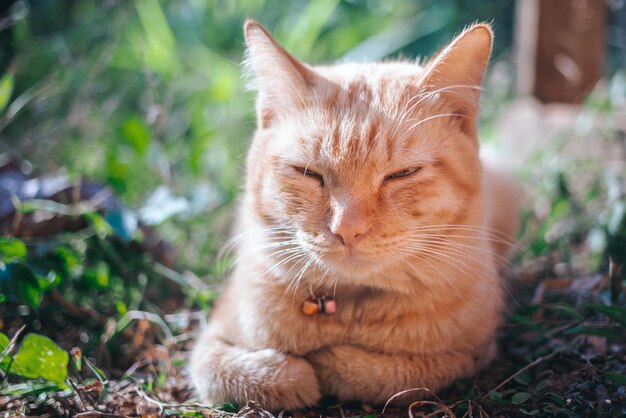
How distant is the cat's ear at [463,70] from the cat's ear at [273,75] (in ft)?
1.24

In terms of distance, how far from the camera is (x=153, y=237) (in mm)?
2621

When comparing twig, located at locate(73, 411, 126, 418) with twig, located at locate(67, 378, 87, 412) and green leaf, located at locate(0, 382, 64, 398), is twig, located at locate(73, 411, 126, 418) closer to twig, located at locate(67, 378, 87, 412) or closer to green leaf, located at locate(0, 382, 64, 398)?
twig, located at locate(67, 378, 87, 412)

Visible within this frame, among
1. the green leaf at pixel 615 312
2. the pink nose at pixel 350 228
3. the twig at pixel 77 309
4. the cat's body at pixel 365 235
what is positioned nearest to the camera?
the pink nose at pixel 350 228

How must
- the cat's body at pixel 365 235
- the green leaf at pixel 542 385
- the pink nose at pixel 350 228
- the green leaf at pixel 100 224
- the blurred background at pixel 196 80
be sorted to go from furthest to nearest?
the blurred background at pixel 196 80 < the green leaf at pixel 100 224 < the green leaf at pixel 542 385 < the cat's body at pixel 365 235 < the pink nose at pixel 350 228

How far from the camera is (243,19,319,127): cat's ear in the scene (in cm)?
180

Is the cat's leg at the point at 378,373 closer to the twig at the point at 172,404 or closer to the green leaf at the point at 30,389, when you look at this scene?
the twig at the point at 172,404

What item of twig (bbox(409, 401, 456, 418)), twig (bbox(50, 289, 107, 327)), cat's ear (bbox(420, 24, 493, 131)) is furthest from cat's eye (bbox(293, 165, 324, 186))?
twig (bbox(50, 289, 107, 327))

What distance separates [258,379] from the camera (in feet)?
5.59

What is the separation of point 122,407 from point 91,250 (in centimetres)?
80

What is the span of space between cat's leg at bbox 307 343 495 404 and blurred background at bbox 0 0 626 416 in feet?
0.51

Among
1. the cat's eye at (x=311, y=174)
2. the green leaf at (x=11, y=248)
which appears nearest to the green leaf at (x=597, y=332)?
the cat's eye at (x=311, y=174)

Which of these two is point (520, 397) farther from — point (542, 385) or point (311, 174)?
point (311, 174)

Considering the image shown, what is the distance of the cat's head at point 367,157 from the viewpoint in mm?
1589

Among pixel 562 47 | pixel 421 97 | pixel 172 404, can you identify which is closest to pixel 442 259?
pixel 421 97
